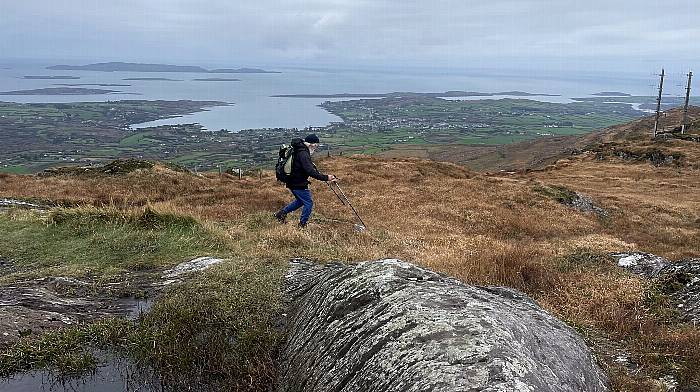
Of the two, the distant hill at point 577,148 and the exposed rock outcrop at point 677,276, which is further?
the distant hill at point 577,148

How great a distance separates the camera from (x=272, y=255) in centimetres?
1034

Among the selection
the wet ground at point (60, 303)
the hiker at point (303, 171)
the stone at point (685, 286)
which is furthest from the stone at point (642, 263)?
the wet ground at point (60, 303)

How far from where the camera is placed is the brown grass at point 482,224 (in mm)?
8102

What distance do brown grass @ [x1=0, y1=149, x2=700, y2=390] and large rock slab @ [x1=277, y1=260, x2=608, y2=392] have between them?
3.78 feet

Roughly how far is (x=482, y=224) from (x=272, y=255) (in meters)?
14.7

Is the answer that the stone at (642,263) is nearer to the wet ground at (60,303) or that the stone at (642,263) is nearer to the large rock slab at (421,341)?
the large rock slab at (421,341)

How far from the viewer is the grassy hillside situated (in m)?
6.18

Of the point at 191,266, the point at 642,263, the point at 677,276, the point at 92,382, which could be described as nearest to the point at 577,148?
the point at 642,263

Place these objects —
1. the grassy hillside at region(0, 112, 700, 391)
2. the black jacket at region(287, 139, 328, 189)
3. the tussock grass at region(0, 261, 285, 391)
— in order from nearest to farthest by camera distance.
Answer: the tussock grass at region(0, 261, 285, 391) → the grassy hillside at region(0, 112, 700, 391) → the black jacket at region(287, 139, 328, 189)

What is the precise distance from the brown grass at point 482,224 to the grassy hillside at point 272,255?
0.19 feet

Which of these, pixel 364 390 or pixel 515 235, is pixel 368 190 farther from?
pixel 364 390

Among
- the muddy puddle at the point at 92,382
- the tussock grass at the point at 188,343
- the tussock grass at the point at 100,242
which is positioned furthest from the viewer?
the tussock grass at the point at 100,242

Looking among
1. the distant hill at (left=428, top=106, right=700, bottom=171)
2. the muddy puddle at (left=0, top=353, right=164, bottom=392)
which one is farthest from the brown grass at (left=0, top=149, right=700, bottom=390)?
the distant hill at (left=428, top=106, right=700, bottom=171)

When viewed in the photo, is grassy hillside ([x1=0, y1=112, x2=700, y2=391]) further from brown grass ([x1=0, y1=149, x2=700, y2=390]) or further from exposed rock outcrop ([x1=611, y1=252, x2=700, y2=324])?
exposed rock outcrop ([x1=611, y1=252, x2=700, y2=324])
